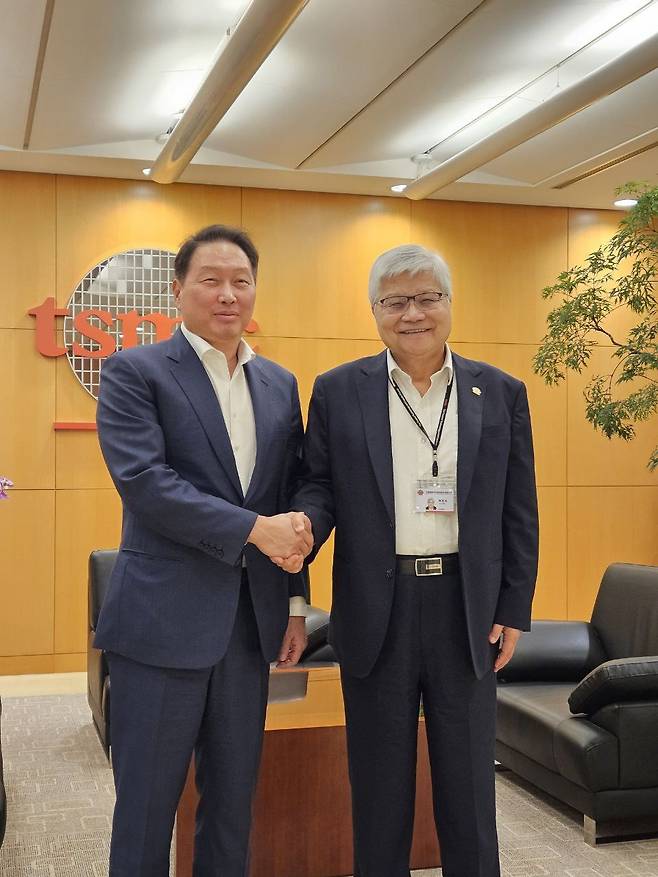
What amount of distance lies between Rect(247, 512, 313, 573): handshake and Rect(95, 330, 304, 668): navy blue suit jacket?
1.3 inches

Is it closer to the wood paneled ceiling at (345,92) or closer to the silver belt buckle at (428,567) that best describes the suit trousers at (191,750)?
the silver belt buckle at (428,567)

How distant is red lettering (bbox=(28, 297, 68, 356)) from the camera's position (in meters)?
6.81

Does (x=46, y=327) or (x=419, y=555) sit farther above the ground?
(x=46, y=327)

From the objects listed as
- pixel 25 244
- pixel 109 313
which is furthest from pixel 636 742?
pixel 25 244

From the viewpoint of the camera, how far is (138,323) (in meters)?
6.97

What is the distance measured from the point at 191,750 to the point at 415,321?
3.89ft

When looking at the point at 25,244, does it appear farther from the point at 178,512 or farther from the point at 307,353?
the point at 178,512

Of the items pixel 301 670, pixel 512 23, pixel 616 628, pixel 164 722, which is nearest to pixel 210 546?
pixel 164 722

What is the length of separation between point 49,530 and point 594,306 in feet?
12.7

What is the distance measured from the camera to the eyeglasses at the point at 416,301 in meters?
2.54

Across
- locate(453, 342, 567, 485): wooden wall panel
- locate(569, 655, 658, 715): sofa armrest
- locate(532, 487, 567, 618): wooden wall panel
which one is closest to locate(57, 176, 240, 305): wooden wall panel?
locate(453, 342, 567, 485): wooden wall panel

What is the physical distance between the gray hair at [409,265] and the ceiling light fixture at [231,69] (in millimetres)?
2001

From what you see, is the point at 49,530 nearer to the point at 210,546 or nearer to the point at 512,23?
the point at 512,23

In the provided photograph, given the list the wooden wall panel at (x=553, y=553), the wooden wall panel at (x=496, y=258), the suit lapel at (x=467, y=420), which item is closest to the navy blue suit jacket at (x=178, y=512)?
the suit lapel at (x=467, y=420)
